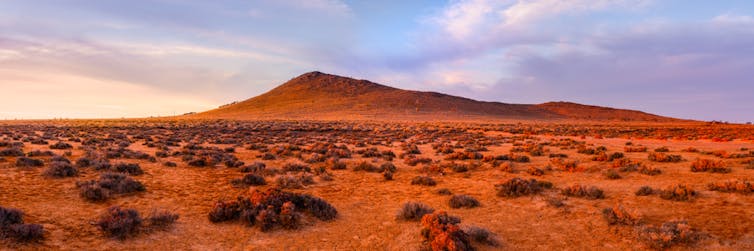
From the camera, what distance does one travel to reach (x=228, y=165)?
50.0ft

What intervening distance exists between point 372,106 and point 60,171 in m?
89.8

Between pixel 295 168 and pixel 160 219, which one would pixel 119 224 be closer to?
pixel 160 219

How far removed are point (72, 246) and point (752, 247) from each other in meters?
11.0

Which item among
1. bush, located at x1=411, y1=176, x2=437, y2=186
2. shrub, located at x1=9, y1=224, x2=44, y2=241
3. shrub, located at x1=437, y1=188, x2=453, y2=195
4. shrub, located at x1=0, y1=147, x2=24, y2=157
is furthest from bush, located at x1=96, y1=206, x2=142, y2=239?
shrub, located at x1=0, y1=147, x2=24, y2=157

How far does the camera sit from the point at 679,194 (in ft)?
30.2

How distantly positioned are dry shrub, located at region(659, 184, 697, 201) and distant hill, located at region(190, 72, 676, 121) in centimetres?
7454

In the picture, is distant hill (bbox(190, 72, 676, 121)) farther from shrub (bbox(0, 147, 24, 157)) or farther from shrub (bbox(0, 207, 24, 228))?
shrub (bbox(0, 207, 24, 228))

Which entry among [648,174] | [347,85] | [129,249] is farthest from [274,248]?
[347,85]

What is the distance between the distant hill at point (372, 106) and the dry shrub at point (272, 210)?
74.6 m

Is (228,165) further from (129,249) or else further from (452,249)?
(452,249)

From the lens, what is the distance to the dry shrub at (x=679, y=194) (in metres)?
9.14

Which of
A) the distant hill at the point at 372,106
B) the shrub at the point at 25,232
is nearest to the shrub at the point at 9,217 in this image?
the shrub at the point at 25,232

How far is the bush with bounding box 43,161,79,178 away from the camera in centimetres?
1100

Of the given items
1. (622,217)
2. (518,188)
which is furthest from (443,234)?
(518,188)
